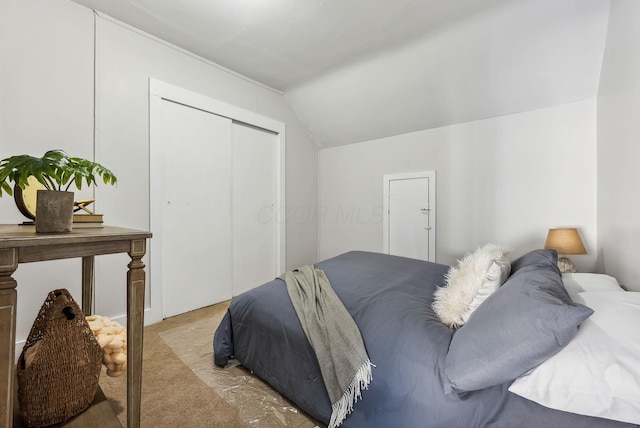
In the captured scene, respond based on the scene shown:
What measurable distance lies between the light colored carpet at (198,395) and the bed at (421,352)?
0.07m

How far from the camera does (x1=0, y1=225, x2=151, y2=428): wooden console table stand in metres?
0.66

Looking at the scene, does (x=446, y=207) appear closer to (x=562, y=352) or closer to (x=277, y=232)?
(x=277, y=232)

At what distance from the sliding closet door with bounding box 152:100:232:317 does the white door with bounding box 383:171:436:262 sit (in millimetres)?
2041

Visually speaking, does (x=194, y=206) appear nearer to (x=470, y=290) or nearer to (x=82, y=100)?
(x=82, y=100)

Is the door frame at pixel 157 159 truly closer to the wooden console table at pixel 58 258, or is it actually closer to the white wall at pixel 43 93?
the white wall at pixel 43 93

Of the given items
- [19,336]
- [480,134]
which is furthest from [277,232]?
[480,134]

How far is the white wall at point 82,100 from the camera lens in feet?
6.12

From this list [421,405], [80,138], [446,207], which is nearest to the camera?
[421,405]

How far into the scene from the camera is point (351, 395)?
1.16 metres

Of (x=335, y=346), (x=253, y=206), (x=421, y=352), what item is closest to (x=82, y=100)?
(x=253, y=206)

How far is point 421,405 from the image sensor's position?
39.8 inches

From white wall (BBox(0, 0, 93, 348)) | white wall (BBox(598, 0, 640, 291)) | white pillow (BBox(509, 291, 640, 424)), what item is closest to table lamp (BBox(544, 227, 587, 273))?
white wall (BBox(598, 0, 640, 291))

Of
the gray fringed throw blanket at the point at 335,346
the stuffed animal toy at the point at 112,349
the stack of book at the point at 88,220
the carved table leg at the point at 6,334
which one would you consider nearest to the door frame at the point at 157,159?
the stack of book at the point at 88,220

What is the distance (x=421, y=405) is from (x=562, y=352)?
1.63 ft
